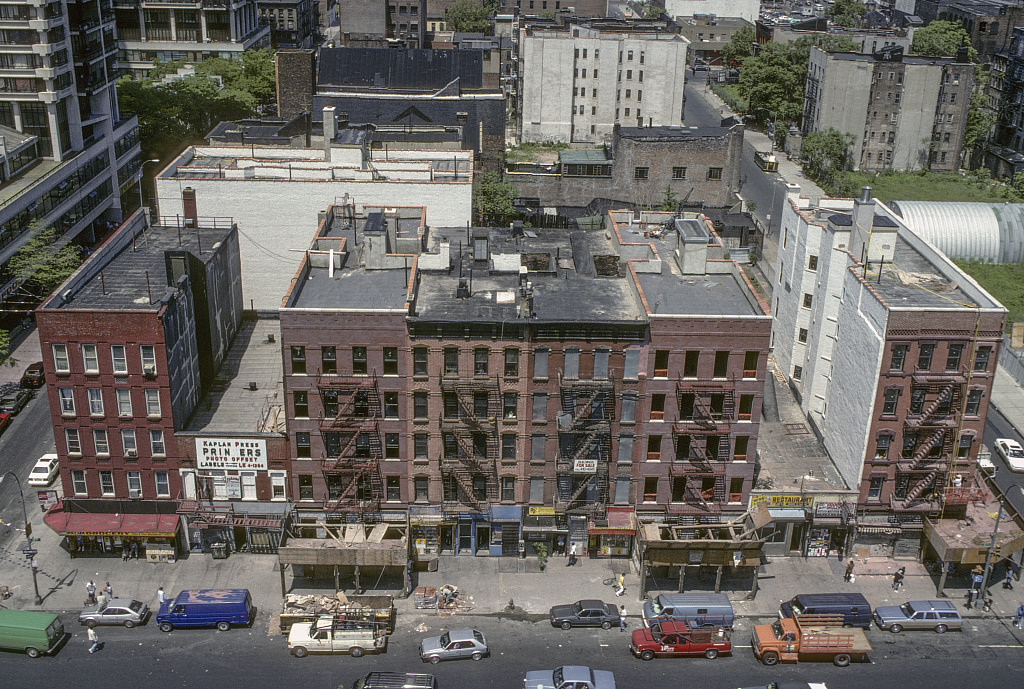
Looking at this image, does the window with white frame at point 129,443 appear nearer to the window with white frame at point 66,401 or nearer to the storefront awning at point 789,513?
the window with white frame at point 66,401

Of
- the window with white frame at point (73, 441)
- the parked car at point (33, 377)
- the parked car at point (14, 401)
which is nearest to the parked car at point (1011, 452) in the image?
the window with white frame at point (73, 441)

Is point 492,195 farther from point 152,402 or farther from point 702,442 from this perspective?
point 152,402

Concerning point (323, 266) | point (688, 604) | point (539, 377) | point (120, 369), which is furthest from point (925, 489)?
point (120, 369)

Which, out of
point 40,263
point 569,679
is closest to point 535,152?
point 40,263

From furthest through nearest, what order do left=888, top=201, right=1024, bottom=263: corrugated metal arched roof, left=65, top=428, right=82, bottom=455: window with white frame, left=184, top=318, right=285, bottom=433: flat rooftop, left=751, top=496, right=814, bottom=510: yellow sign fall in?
left=888, top=201, right=1024, bottom=263: corrugated metal arched roof, left=184, top=318, right=285, bottom=433: flat rooftop, left=751, top=496, right=814, bottom=510: yellow sign, left=65, top=428, right=82, bottom=455: window with white frame

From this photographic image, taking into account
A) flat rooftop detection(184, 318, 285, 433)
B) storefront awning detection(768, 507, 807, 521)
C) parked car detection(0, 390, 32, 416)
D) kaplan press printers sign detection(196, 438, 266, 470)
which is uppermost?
flat rooftop detection(184, 318, 285, 433)

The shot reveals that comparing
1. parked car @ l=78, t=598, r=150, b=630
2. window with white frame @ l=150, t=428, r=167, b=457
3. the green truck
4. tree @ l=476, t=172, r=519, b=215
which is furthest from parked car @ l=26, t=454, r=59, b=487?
tree @ l=476, t=172, r=519, b=215

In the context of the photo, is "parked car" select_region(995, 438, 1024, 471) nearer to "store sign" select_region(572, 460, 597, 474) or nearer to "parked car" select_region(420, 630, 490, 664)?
"store sign" select_region(572, 460, 597, 474)

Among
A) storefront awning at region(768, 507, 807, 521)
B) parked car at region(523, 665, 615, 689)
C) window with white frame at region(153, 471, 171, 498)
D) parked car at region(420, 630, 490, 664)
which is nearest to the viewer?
parked car at region(523, 665, 615, 689)

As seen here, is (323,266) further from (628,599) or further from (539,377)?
(628,599)
